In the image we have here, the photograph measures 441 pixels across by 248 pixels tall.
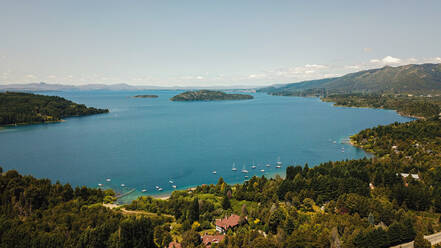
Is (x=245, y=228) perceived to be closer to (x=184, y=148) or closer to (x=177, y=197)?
(x=177, y=197)

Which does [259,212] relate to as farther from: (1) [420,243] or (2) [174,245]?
(1) [420,243]

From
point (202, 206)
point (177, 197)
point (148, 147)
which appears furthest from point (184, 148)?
point (202, 206)

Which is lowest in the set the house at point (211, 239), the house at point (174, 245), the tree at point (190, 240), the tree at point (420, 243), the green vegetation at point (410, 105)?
the house at point (174, 245)

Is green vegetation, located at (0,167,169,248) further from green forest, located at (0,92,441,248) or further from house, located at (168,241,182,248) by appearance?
house, located at (168,241,182,248)

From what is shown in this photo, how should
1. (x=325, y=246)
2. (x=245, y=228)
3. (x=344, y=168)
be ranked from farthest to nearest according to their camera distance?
1. (x=344, y=168)
2. (x=245, y=228)
3. (x=325, y=246)

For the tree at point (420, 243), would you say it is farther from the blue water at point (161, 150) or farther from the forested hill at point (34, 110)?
the forested hill at point (34, 110)

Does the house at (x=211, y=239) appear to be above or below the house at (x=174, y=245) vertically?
above

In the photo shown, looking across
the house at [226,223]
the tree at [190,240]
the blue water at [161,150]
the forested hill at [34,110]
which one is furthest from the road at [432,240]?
the forested hill at [34,110]
